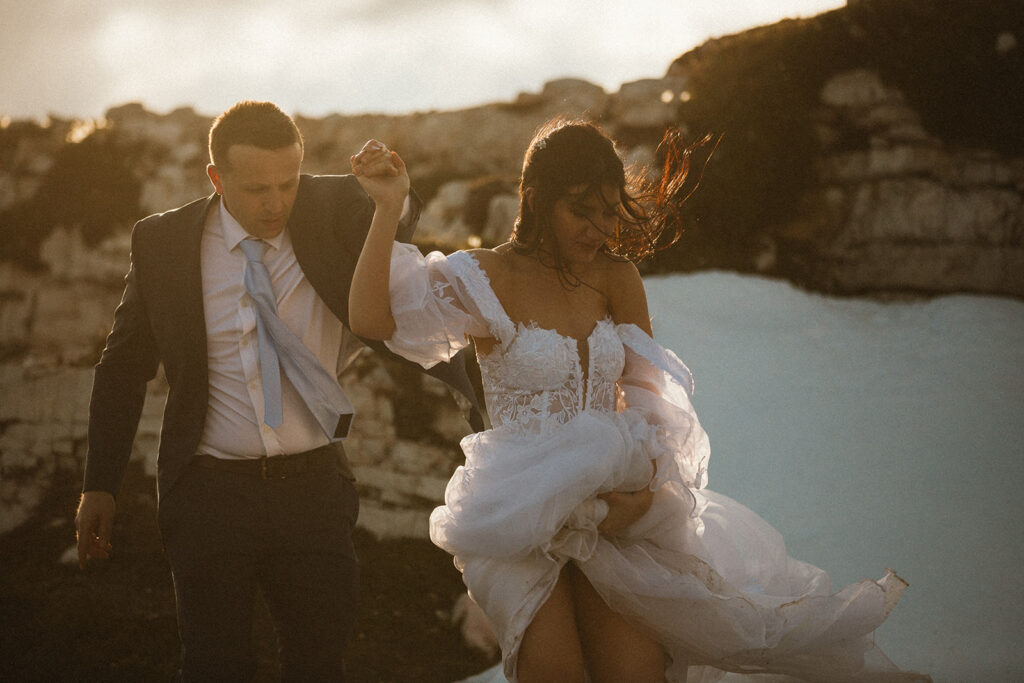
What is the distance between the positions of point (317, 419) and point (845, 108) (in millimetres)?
8531

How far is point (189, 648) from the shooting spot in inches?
103

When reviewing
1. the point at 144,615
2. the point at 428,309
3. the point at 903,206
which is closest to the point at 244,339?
the point at 428,309

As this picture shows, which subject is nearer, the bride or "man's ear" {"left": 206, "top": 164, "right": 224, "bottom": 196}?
the bride

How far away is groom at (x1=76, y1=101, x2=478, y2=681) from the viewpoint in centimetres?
263

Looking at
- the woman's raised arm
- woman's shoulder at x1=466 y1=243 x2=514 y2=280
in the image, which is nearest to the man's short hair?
the woman's raised arm

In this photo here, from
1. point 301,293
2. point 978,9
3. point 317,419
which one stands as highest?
point 978,9

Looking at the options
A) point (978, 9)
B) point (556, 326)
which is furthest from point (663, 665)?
point (978, 9)

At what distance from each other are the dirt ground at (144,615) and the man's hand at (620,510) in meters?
2.96

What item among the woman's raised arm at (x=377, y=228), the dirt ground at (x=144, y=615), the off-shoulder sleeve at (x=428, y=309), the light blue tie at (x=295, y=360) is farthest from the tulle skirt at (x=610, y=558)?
the dirt ground at (x=144, y=615)

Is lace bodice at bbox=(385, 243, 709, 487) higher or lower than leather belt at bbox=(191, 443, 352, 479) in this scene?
higher

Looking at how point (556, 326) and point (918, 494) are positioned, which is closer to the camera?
point (556, 326)

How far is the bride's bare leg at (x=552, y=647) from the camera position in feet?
7.81

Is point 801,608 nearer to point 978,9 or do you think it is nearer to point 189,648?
point 189,648

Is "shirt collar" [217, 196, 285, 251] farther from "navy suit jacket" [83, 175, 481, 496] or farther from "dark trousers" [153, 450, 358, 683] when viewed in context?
"dark trousers" [153, 450, 358, 683]
